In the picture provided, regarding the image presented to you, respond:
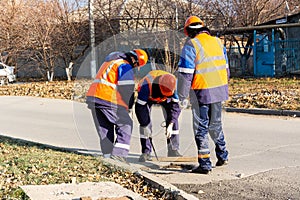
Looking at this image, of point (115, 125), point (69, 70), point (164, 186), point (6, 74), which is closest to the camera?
point (164, 186)

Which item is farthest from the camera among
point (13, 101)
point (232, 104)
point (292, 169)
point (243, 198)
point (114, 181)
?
point (13, 101)

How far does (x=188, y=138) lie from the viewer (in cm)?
958

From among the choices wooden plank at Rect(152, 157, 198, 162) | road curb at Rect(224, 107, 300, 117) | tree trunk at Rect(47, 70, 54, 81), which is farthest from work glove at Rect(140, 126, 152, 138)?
tree trunk at Rect(47, 70, 54, 81)

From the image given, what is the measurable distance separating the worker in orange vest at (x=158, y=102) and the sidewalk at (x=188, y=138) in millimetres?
276

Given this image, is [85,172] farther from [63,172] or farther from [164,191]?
[164,191]

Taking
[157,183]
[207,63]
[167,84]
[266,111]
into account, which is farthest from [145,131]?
[266,111]

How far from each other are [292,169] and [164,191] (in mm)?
2122

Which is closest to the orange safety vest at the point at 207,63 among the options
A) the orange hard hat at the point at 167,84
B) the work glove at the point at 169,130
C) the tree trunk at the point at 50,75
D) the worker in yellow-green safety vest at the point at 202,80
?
the worker in yellow-green safety vest at the point at 202,80

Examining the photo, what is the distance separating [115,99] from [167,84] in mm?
784

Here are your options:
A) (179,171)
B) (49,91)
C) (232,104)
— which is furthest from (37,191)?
(49,91)

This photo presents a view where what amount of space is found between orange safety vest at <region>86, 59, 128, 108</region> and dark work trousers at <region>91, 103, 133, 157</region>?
0.46 ft

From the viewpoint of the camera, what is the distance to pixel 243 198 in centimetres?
570

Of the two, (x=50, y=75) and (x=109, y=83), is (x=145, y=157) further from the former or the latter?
(x=50, y=75)

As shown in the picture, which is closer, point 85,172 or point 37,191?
point 37,191
